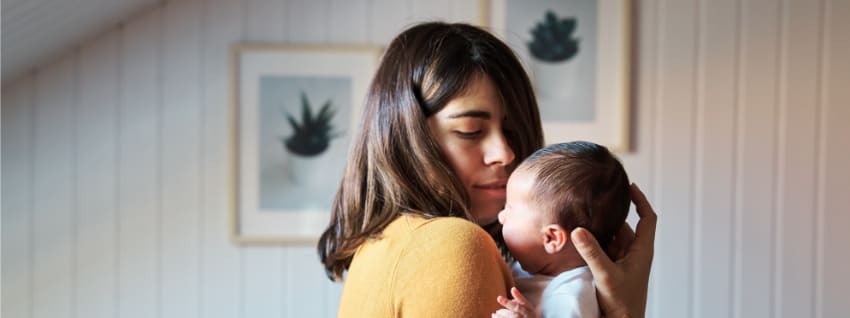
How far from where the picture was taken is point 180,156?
246 cm

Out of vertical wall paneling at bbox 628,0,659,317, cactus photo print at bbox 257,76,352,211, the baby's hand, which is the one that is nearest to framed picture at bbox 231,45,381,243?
cactus photo print at bbox 257,76,352,211

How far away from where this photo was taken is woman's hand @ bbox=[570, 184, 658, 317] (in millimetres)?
901

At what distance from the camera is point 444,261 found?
0.79 m

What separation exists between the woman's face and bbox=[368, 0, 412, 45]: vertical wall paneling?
58.3 inches

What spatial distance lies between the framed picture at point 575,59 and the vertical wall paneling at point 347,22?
45 cm

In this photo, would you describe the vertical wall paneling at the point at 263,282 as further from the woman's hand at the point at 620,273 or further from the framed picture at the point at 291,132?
the woman's hand at the point at 620,273

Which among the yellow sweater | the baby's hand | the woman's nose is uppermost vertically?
the woman's nose

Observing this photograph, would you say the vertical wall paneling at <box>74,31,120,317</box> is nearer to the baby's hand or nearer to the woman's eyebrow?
the woman's eyebrow

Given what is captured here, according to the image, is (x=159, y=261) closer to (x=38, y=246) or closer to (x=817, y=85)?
(x=38, y=246)

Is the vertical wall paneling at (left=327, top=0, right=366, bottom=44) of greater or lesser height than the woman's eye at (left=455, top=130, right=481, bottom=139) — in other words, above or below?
above

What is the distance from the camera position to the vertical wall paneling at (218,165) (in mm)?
2451

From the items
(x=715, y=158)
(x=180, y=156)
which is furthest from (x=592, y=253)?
(x=180, y=156)

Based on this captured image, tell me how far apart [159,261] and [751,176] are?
7.12 ft

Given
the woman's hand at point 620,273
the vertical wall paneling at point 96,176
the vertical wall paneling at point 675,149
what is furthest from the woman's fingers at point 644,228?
the vertical wall paneling at point 96,176
